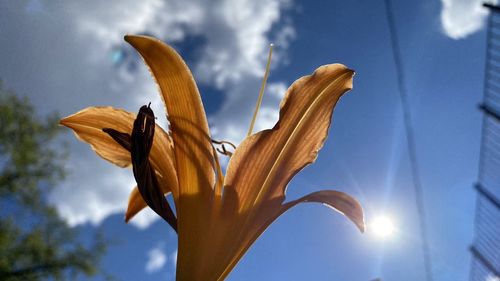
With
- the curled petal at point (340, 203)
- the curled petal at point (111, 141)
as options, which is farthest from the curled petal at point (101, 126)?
the curled petal at point (340, 203)

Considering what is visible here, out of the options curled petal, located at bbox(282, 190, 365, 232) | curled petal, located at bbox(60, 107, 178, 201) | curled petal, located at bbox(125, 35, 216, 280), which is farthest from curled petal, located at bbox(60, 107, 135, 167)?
curled petal, located at bbox(282, 190, 365, 232)

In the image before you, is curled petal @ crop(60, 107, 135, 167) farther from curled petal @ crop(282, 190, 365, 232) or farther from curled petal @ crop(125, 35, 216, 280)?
curled petal @ crop(282, 190, 365, 232)

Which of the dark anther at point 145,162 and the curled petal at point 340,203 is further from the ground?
the dark anther at point 145,162

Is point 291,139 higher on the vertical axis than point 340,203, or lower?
higher

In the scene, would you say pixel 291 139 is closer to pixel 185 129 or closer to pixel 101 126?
pixel 185 129

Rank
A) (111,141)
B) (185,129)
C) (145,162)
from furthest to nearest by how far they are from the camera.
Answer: (111,141)
(185,129)
(145,162)

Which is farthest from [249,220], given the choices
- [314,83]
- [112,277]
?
[112,277]

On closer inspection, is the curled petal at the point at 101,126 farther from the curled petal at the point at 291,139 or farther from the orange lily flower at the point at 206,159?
the curled petal at the point at 291,139

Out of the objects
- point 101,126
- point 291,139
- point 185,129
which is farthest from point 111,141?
point 291,139

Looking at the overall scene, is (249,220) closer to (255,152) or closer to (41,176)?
(255,152)
